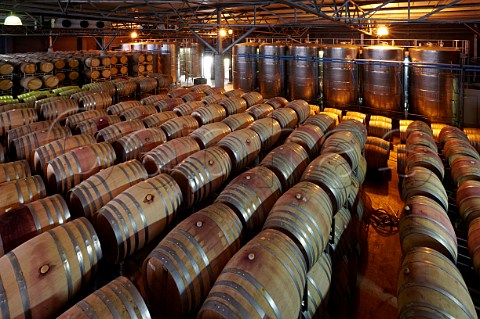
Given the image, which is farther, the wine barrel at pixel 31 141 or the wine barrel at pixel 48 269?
the wine barrel at pixel 31 141

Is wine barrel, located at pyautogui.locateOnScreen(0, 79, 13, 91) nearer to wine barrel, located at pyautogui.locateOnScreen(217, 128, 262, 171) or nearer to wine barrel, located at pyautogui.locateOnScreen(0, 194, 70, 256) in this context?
wine barrel, located at pyautogui.locateOnScreen(217, 128, 262, 171)

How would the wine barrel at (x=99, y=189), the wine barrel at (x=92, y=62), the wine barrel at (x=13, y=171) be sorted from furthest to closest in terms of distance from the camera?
the wine barrel at (x=92, y=62) < the wine barrel at (x=13, y=171) < the wine barrel at (x=99, y=189)

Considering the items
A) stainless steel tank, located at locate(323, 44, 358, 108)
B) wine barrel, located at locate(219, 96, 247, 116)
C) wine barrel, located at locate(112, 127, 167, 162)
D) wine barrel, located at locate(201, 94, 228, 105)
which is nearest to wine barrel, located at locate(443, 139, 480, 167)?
stainless steel tank, located at locate(323, 44, 358, 108)

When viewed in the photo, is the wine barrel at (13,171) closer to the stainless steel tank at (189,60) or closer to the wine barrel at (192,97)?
the wine barrel at (192,97)

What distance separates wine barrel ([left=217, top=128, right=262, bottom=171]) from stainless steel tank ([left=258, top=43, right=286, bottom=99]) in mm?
6650

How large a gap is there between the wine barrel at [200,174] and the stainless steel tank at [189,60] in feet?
68.3

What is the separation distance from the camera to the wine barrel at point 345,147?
6.02m

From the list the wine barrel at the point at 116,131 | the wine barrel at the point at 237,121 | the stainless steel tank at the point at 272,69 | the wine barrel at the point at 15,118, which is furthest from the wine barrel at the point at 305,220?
the stainless steel tank at the point at 272,69

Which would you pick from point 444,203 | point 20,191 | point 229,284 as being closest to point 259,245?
point 229,284

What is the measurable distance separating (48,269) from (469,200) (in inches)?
224

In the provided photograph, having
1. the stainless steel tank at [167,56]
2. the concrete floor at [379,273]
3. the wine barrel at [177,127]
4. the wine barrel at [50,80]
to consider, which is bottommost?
the concrete floor at [379,273]

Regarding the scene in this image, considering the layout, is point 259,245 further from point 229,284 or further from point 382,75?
point 382,75

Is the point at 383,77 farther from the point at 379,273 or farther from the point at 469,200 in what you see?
the point at 379,273

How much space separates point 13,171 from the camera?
4809mm
